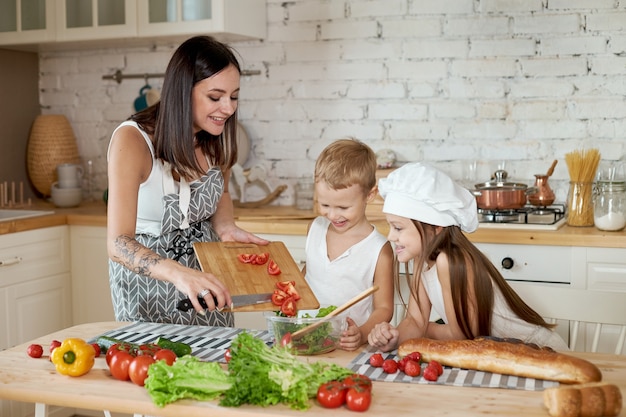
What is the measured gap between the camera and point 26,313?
12.0 ft

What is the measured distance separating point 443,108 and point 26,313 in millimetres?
2086

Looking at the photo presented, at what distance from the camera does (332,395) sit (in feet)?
5.19

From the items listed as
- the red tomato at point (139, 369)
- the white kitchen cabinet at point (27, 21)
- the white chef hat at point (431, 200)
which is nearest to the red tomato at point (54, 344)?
the red tomato at point (139, 369)

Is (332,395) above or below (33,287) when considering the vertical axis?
above

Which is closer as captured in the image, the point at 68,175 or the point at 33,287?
the point at 33,287

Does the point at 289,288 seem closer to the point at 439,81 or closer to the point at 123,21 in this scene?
the point at 439,81

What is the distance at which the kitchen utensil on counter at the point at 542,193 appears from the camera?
137 inches

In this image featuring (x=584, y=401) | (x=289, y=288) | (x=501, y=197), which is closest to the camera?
(x=584, y=401)

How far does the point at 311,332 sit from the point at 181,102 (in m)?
0.87

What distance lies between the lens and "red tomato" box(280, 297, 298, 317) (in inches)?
78.9

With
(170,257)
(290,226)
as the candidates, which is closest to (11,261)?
(290,226)

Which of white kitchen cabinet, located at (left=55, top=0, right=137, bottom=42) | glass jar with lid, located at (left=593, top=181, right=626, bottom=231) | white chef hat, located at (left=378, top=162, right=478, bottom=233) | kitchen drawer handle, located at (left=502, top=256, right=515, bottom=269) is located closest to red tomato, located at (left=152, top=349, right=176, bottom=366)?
white chef hat, located at (left=378, top=162, right=478, bottom=233)

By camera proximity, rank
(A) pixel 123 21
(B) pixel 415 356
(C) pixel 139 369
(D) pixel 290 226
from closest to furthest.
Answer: (C) pixel 139 369
(B) pixel 415 356
(D) pixel 290 226
(A) pixel 123 21

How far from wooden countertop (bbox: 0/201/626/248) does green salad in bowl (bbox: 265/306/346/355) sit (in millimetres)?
1329
